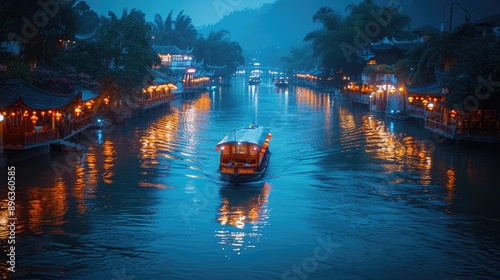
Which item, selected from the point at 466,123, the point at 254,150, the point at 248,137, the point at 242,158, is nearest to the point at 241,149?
the point at 242,158

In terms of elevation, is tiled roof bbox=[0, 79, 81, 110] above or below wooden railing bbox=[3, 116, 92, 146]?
above

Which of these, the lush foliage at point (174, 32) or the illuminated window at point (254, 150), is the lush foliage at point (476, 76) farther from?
the lush foliage at point (174, 32)

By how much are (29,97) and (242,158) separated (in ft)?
42.3

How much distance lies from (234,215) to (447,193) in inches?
442

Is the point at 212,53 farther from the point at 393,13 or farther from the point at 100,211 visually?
the point at 100,211

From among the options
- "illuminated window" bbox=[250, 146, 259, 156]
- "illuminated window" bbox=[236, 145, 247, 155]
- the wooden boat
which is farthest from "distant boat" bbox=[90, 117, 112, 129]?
"illuminated window" bbox=[250, 146, 259, 156]

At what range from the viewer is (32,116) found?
34.4 meters

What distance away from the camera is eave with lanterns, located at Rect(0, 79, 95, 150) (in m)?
30.7

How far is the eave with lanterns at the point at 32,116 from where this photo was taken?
101 feet

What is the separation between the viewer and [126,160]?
118ft

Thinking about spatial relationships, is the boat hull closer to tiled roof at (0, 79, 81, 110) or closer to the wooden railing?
the wooden railing

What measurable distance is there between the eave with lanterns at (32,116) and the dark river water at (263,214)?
156 centimetres

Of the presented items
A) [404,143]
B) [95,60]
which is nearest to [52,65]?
[95,60]

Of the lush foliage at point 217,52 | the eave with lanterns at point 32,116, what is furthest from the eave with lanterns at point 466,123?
the lush foliage at point 217,52
